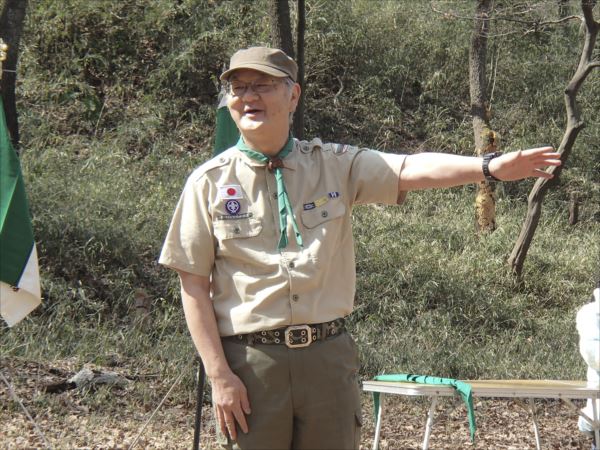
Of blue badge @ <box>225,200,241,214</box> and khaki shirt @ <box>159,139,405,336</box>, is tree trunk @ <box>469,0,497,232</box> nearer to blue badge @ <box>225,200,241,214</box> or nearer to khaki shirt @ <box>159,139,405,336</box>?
khaki shirt @ <box>159,139,405,336</box>

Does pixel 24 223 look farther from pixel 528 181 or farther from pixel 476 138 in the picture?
pixel 528 181

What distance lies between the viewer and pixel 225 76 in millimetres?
2971

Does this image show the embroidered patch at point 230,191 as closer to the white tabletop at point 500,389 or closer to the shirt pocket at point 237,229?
the shirt pocket at point 237,229

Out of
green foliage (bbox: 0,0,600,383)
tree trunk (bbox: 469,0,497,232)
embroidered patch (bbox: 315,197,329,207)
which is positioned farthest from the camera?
tree trunk (bbox: 469,0,497,232)

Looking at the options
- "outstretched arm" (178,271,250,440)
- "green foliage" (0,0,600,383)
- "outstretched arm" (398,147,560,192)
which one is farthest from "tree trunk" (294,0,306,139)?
"outstretched arm" (178,271,250,440)

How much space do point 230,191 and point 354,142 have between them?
874 cm

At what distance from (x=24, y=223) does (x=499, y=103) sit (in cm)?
924

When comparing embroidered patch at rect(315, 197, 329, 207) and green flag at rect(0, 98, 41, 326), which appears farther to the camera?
green flag at rect(0, 98, 41, 326)

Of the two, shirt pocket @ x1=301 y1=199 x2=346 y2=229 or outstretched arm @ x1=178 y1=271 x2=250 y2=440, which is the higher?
shirt pocket @ x1=301 y1=199 x2=346 y2=229

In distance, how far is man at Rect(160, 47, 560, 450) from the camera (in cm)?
284

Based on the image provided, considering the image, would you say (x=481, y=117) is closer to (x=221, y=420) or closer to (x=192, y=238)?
(x=192, y=238)

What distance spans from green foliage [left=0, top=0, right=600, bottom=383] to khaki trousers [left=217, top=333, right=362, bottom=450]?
12.9 ft

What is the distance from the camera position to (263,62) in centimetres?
290

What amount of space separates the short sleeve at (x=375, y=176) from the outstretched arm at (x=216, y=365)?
0.63 m
